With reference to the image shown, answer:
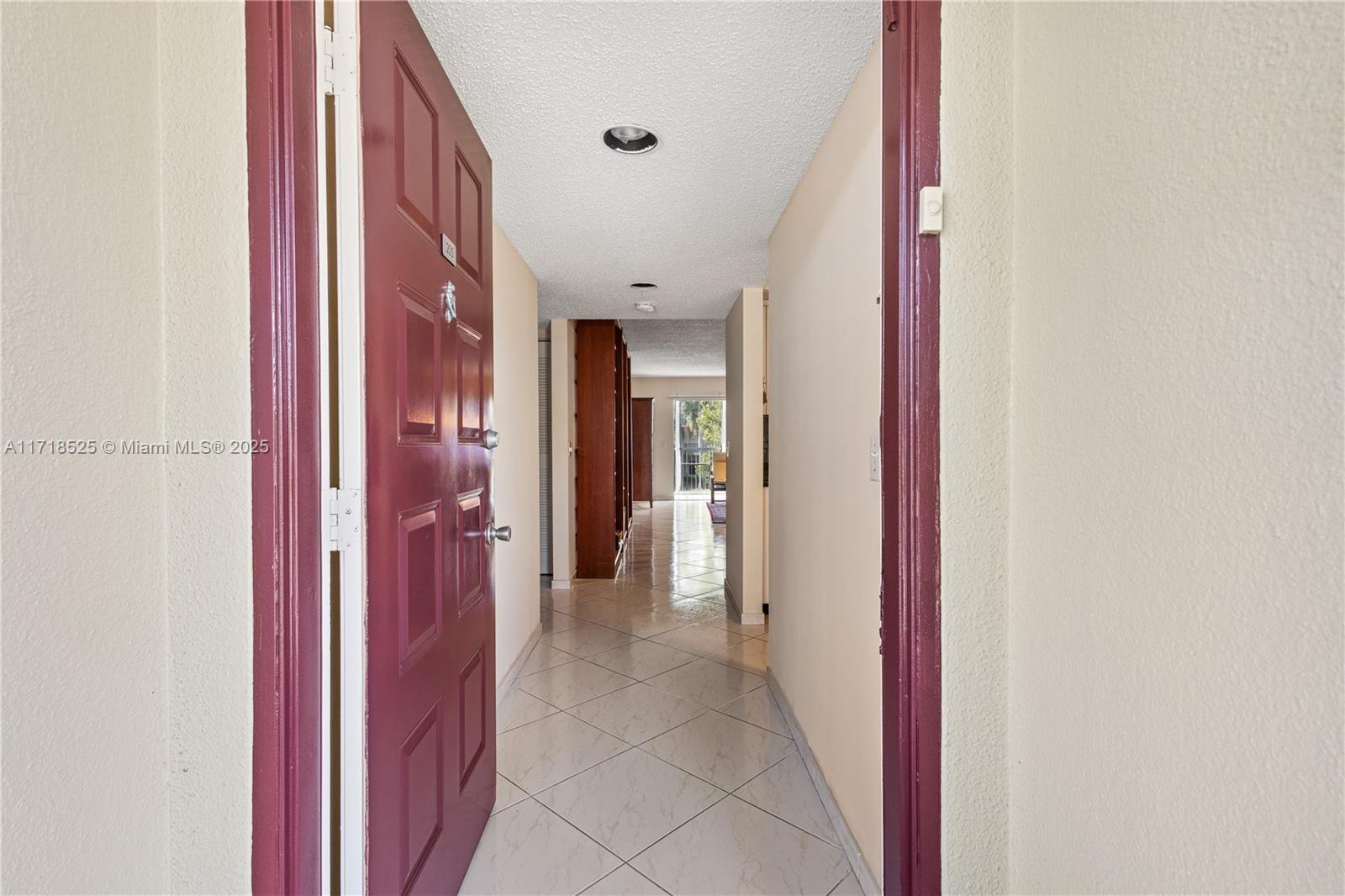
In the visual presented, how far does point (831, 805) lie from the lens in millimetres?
1845

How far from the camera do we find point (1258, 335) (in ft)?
1.69

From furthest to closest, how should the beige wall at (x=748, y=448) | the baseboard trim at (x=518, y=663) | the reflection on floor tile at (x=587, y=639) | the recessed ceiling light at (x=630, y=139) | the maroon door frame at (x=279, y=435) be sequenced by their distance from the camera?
the beige wall at (x=748, y=448) → the reflection on floor tile at (x=587, y=639) → the baseboard trim at (x=518, y=663) → the recessed ceiling light at (x=630, y=139) → the maroon door frame at (x=279, y=435)

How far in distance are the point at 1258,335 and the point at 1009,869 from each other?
33.8 inches

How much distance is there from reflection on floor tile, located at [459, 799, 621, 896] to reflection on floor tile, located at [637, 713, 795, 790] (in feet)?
1.00

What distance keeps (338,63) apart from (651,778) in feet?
7.38

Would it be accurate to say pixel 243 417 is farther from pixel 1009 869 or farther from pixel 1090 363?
pixel 1009 869

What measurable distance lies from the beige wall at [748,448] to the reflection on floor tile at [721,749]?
1392 mm

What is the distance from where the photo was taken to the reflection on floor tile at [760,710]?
2500mm

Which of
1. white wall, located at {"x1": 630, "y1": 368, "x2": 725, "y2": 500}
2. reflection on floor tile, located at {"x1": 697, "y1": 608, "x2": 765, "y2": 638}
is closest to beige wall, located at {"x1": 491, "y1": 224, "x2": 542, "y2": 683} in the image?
reflection on floor tile, located at {"x1": 697, "y1": 608, "x2": 765, "y2": 638}

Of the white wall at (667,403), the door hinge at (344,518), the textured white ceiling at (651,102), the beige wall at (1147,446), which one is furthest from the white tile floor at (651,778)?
the white wall at (667,403)

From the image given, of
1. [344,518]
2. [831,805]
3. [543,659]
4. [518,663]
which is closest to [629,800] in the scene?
[831,805]

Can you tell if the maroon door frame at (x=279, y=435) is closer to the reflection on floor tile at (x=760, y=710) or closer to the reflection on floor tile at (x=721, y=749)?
the reflection on floor tile at (x=721, y=749)

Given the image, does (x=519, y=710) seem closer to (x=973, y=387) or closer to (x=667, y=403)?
(x=973, y=387)

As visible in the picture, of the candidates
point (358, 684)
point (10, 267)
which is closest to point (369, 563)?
point (358, 684)
